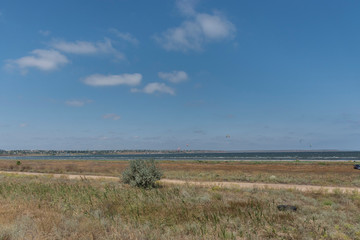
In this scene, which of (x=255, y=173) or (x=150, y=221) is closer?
(x=150, y=221)

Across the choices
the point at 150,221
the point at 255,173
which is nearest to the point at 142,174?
the point at 150,221

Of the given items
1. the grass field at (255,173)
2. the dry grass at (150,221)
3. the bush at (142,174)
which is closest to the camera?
the dry grass at (150,221)

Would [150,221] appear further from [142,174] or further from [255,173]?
[255,173]

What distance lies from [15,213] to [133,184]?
11.0 metres

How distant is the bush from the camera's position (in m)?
18.8

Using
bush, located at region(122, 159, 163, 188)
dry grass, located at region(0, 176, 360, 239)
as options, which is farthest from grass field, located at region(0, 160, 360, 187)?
dry grass, located at region(0, 176, 360, 239)

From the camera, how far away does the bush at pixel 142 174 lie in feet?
61.7

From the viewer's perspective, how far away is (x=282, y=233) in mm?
7250

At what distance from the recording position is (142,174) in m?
19.0

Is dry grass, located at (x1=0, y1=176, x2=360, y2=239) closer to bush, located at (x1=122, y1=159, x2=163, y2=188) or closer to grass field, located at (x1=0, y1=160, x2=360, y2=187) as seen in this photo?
bush, located at (x1=122, y1=159, x2=163, y2=188)

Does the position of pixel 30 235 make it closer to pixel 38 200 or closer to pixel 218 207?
pixel 38 200

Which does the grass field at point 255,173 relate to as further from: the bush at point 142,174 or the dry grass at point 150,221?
the dry grass at point 150,221

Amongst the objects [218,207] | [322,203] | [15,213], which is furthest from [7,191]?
[322,203]

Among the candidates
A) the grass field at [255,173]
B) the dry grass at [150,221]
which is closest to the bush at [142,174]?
the dry grass at [150,221]
